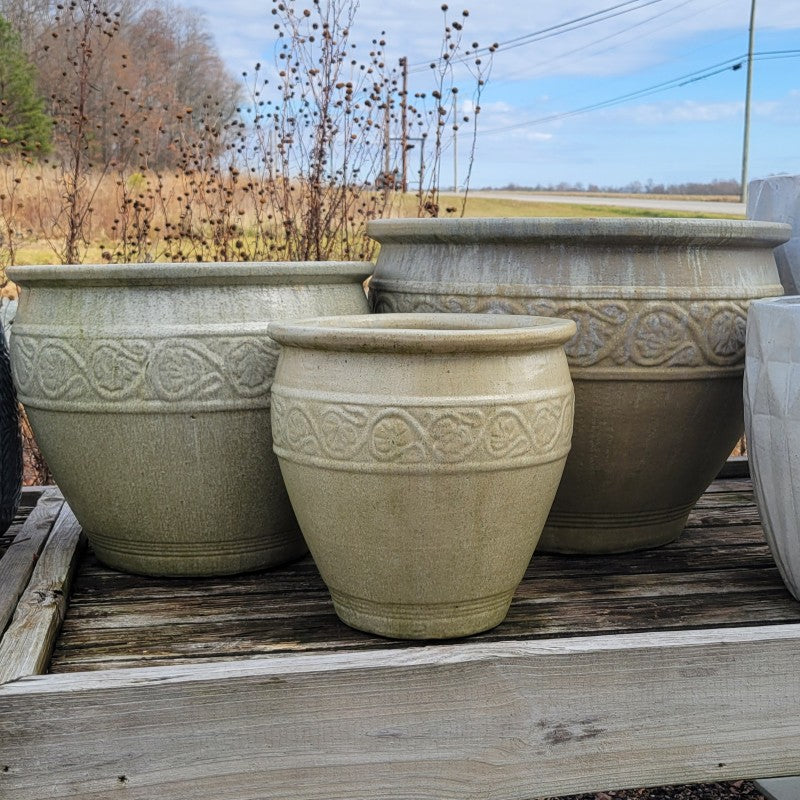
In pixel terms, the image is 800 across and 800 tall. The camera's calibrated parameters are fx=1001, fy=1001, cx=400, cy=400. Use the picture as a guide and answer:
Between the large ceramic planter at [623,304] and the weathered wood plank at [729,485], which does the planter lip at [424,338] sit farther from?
the weathered wood plank at [729,485]

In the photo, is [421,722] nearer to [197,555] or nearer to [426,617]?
[426,617]

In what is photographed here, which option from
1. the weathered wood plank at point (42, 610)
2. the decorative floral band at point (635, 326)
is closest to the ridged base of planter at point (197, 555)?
the weathered wood plank at point (42, 610)

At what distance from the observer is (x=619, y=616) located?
2.05 meters

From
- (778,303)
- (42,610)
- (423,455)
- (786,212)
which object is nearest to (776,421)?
(778,303)

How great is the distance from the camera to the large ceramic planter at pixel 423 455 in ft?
5.52

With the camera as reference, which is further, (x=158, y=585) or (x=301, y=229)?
(x=301, y=229)

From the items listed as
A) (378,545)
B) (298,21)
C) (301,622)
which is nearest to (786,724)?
(378,545)

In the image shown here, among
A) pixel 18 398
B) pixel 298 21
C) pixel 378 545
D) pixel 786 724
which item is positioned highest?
pixel 298 21

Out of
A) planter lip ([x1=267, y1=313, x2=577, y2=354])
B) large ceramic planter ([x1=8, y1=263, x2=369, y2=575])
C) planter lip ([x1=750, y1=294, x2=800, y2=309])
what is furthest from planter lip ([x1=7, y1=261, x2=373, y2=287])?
planter lip ([x1=750, y1=294, x2=800, y2=309])

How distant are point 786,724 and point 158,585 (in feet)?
4.35

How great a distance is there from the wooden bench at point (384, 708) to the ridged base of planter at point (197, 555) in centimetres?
24

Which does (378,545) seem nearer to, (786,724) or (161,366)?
(161,366)

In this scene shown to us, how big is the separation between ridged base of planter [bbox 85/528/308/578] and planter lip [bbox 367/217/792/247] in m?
0.79

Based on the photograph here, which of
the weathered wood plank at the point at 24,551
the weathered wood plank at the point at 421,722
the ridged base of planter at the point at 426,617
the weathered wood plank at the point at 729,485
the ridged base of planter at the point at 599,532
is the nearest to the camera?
the weathered wood plank at the point at 421,722
